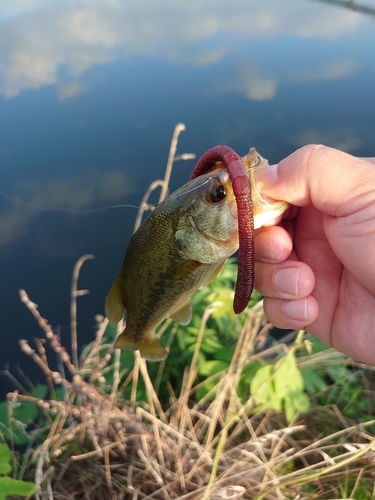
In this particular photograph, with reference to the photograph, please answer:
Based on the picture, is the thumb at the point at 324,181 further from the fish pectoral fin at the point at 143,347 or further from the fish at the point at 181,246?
the fish pectoral fin at the point at 143,347

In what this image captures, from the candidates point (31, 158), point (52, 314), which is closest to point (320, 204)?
point (52, 314)

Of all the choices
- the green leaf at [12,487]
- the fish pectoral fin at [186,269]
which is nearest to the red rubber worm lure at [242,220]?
the fish pectoral fin at [186,269]

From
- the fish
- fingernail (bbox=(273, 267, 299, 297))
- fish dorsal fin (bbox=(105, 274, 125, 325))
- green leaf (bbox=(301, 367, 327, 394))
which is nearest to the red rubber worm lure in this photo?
the fish

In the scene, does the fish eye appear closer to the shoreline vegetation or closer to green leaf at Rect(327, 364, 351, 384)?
the shoreline vegetation

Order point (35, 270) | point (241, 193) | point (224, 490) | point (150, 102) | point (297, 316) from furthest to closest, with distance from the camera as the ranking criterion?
point (150, 102) → point (35, 270) → point (224, 490) → point (297, 316) → point (241, 193)

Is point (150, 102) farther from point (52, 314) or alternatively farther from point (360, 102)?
point (52, 314)

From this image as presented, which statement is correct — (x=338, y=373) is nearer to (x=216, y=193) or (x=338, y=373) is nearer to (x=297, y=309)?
(x=297, y=309)
